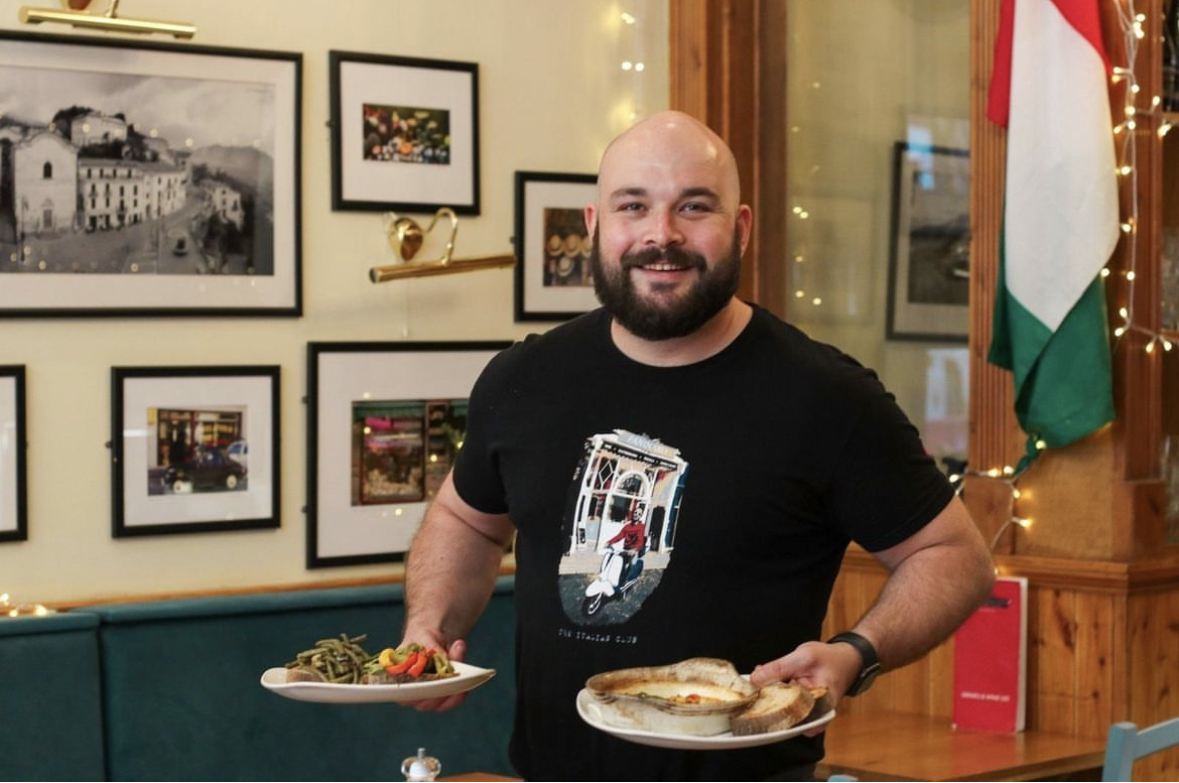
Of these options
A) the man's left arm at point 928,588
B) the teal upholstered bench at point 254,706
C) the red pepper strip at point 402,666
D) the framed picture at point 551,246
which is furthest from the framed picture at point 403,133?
the man's left arm at point 928,588

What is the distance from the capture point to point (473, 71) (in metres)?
4.30

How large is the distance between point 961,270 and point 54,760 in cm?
239

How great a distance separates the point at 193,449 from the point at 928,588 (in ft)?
6.71

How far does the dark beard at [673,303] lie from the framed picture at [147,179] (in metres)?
1.69

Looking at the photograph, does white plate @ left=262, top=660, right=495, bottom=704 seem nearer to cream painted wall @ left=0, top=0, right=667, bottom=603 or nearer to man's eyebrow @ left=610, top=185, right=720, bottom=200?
man's eyebrow @ left=610, top=185, right=720, bottom=200

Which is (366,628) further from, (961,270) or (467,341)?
(961,270)

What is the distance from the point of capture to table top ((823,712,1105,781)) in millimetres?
3508

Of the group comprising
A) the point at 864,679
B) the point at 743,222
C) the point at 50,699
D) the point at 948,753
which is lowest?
the point at 948,753

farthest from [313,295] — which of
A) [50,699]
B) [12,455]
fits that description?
[50,699]

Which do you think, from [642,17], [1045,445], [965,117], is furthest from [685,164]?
[642,17]

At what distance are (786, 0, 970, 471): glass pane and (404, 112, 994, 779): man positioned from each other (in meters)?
1.81

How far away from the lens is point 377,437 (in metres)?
4.17

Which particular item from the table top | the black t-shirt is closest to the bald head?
the black t-shirt

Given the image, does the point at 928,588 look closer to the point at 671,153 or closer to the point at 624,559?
the point at 624,559
